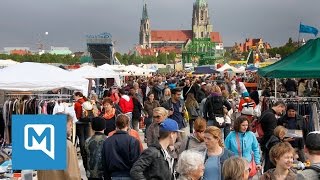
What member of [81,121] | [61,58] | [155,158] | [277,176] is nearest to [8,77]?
[81,121]

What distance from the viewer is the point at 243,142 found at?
6957 mm

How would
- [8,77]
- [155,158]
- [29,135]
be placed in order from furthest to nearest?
1. [8,77]
2. [155,158]
3. [29,135]

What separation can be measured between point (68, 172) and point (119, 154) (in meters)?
0.61

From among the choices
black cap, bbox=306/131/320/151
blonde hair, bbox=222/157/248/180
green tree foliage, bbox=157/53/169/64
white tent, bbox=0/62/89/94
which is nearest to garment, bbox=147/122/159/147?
blonde hair, bbox=222/157/248/180

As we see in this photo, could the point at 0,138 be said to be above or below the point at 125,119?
below

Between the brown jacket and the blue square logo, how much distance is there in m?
2.05

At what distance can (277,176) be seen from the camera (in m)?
4.84

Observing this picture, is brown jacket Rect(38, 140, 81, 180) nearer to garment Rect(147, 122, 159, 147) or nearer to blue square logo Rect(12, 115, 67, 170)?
garment Rect(147, 122, 159, 147)

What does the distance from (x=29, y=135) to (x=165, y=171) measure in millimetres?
1931

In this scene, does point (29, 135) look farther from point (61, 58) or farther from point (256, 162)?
point (61, 58)

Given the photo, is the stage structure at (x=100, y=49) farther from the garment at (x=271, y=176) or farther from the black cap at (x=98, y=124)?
the garment at (x=271, y=176)

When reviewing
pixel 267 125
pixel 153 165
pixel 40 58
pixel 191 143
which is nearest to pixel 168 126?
pixel 153 165

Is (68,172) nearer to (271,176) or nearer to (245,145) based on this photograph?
(271,176)

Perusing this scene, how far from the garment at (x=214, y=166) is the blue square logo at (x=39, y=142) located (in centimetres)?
198
